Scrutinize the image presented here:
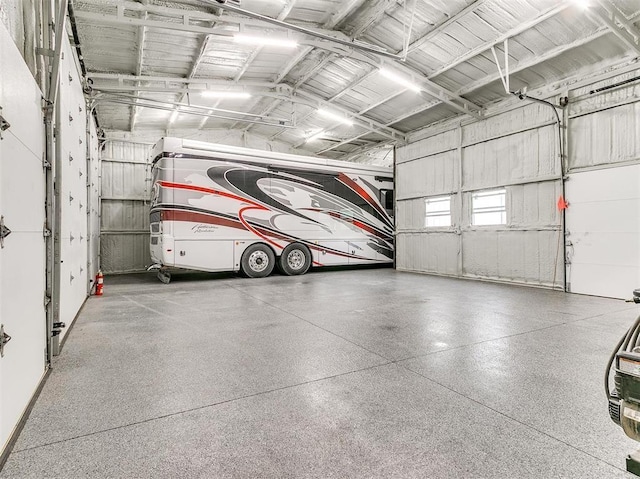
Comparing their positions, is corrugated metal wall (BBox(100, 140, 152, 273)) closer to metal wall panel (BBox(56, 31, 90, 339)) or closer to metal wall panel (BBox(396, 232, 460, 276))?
metal wall panel (BBox(56, 31, 90, 339))

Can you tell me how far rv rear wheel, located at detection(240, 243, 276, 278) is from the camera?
27.9 feet

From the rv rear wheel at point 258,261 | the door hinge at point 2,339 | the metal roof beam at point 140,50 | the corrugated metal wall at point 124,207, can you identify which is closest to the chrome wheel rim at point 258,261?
the rv rear wheel at point 258,261

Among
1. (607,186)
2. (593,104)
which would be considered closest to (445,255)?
(607,186)

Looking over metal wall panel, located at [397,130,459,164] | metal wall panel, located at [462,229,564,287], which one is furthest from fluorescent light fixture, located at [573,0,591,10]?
metal wall panel, located at [397,130,459,164]

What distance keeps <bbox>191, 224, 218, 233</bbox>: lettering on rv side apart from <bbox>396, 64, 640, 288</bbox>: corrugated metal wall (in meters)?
5.46

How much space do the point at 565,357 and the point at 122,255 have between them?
1070cm

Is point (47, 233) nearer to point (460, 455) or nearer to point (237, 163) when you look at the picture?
point (460, 455)

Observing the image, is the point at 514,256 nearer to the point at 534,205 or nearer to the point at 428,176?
the point at 534,205

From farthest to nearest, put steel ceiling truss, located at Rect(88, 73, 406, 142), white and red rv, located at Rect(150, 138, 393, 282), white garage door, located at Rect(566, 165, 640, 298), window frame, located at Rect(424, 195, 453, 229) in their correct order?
window frame, located at Rect(424, 195, 453, 229)
white and red rv, located at Rect(150, 138, 393, 282)
steel ceiling truss, located at Rect(88, 73, 406, 142)
white garage door, located at Rect(566, 165, 640, 298)

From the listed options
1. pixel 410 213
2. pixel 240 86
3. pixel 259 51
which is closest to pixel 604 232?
pixel 410 213

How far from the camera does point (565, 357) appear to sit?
2975 mm

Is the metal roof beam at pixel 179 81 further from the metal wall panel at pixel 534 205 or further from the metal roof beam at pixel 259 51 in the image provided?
the metal wall panel at pixel 534 205

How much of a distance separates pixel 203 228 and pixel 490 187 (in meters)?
6.43

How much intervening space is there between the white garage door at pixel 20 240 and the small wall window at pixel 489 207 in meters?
7.97
